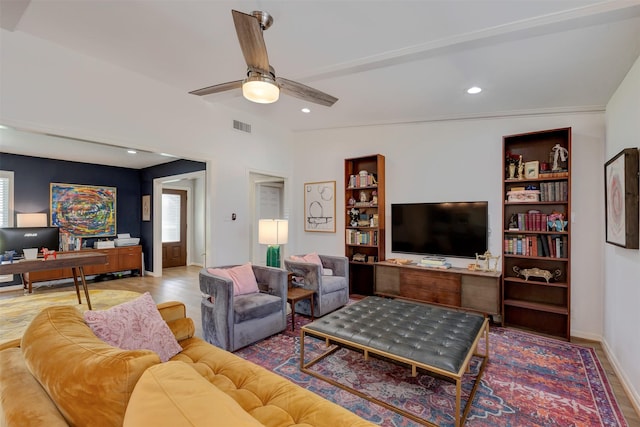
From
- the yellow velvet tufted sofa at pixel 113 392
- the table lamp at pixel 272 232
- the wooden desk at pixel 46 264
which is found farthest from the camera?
the table lamp at pixel 272 232

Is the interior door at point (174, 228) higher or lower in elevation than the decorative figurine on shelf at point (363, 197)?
lower

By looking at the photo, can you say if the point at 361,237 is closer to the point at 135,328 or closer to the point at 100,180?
the point at 135,328

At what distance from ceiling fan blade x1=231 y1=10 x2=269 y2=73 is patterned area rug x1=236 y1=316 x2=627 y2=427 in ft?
7.86

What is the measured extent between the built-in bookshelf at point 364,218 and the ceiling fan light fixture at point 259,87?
2813 millimetres

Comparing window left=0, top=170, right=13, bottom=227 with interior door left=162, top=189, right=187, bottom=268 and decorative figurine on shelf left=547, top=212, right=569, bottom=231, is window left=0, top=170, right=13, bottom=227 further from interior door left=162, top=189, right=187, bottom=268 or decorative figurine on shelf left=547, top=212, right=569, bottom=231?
decorative figurine on shelf left=547, top=212, right=569, bottom=231

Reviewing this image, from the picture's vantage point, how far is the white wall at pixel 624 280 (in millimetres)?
2229

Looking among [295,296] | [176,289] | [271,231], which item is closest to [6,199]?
[176,289]

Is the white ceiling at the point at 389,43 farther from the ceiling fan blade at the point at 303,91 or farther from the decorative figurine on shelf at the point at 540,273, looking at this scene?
the decorative figurine on shelf at the point at 540,273

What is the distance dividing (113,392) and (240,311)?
1934 mm

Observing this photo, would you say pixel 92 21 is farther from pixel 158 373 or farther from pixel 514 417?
pixel 514 417

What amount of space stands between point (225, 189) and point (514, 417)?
12.9 ft

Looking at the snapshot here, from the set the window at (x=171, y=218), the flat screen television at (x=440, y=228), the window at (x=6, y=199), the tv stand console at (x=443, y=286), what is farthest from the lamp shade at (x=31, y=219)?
the flat screen television at (x=440, y=228)

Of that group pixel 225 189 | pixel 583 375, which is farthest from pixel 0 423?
pixel 583 375

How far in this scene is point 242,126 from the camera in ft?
14.8
